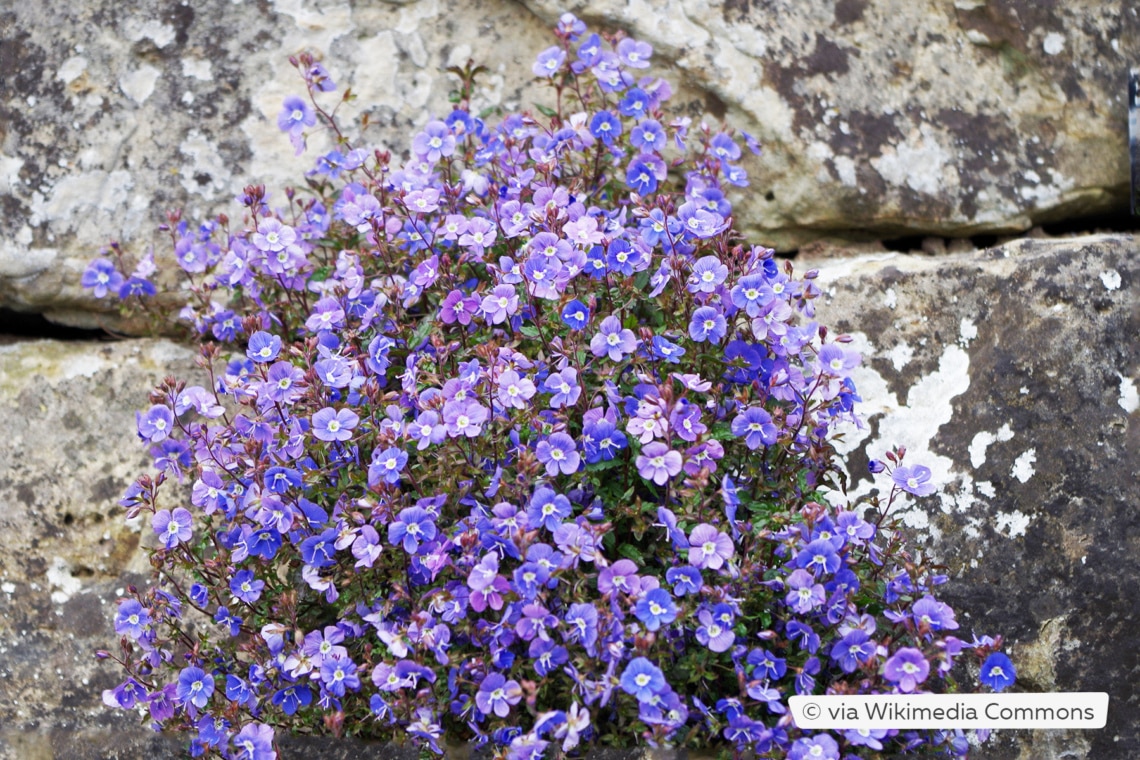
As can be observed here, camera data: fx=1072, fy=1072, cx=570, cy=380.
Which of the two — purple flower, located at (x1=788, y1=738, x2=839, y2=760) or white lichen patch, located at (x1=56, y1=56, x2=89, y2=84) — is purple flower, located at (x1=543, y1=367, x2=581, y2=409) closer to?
purple flower, located at (x1=788, y1=738, x2=839, y2=760)

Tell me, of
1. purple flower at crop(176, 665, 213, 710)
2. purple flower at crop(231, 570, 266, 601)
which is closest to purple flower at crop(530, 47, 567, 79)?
purple flower at crop(231, 570, 266, 601)

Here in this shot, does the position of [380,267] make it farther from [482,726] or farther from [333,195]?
[482,726]

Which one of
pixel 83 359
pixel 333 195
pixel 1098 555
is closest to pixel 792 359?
pixel 1098 555

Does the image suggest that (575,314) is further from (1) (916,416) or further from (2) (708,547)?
(1) (916,416)

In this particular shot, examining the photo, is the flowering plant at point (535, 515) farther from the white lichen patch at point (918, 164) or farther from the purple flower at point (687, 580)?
the white lichen patch at point (918, 164)

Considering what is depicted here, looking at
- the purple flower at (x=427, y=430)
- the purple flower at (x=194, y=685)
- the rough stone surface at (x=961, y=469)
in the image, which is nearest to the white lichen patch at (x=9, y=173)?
the rough stone surface at (x=961, y=469)
